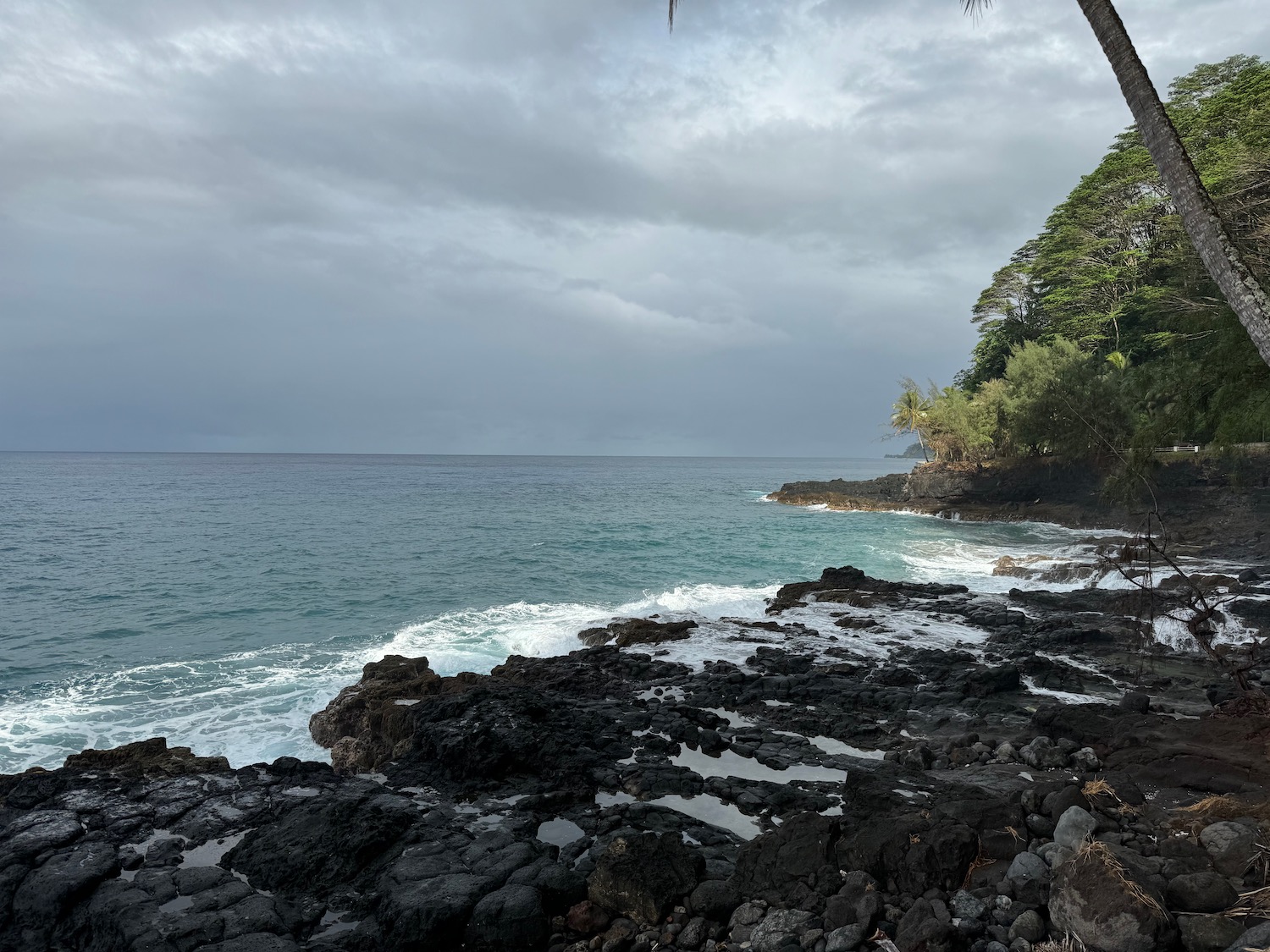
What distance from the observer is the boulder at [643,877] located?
215 inches

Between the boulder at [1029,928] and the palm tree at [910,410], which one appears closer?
the boulder at [1029,928]

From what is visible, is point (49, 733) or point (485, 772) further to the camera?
point (49, 733)

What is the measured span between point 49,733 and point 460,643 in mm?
7989

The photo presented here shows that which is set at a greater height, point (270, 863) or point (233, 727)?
point (270, 863)

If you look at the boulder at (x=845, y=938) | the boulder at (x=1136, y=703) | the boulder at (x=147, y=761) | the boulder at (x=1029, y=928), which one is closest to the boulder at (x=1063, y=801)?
the boulder at (x=1029, y=928)

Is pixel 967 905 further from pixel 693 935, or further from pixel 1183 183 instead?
pixel 1183 183

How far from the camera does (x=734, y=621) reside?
58.3ft

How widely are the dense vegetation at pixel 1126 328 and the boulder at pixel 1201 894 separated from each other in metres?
13.7

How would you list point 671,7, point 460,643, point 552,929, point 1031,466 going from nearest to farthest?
1. point 552,929
2. point 671,7
3. point 460,643
4. point 1031,466

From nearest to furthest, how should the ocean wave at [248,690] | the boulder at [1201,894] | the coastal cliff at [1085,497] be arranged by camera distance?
the boulder at [1201,894]
the ocean wave at [248,690]
the coastal cliff at [1085,497]

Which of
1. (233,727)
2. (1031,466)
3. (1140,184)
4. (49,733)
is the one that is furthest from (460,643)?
(1140,184)

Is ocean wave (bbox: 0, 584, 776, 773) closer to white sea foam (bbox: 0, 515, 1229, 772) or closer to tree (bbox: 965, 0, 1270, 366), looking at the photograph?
white sea foam (bbox: 0, 515, 1229, 772)

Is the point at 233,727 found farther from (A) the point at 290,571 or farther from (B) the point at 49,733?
(A) the point at 290,571

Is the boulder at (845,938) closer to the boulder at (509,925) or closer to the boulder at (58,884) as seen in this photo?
the boulder at (509,925)
